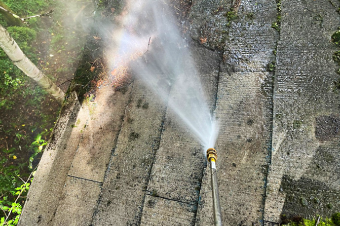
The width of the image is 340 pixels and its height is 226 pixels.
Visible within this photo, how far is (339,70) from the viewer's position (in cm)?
280

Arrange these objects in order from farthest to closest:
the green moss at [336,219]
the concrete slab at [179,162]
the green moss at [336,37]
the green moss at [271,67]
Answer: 1. the green moss at [271,67]
2. the green moss at [336,37]
3. the concrete slab at [179,162]
4. the green moss at [336,219]

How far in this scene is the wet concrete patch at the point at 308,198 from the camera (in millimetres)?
2301

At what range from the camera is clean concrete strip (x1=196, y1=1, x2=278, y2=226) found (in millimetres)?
2570

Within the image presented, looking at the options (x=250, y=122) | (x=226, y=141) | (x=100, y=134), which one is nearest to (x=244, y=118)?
(x=250, y=122)

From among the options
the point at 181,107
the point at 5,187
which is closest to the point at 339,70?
the point at 181,107

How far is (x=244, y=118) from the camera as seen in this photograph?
290 cm

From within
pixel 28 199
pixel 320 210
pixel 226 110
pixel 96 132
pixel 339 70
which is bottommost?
pixel 28 199

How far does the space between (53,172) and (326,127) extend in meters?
4.16

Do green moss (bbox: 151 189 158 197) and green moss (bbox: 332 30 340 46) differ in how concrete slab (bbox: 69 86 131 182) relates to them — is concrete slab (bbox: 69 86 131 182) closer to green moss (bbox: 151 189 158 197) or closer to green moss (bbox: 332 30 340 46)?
green moss (bbox: 151 189 158 197)

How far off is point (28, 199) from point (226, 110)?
3.55 meters

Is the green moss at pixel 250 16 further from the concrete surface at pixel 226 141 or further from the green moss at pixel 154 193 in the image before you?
the green moss at pixel 154 193

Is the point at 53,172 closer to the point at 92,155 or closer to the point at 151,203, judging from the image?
the point at 92,155

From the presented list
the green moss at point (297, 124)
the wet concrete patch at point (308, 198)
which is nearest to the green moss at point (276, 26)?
the green moss at point (297, 124)

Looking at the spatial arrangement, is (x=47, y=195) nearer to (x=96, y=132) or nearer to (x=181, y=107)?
(x=96, y=132)
